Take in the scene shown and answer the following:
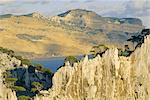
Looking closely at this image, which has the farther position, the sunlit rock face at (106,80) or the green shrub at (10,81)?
the green shrub at (10,81)

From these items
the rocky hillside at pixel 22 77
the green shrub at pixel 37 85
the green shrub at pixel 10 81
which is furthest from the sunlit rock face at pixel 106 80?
the green shrub at pixel 10 81

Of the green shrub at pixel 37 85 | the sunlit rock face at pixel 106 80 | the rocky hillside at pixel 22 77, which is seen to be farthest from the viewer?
the green shrub at pixel 37 85

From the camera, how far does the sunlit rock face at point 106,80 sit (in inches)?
3521

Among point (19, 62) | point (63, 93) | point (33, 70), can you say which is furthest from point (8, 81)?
point (63, 93)

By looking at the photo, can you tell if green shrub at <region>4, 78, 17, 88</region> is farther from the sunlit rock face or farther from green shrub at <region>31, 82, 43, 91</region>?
the sunlit rock face

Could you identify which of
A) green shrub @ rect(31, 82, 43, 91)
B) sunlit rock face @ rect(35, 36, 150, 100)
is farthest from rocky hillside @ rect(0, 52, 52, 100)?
sunlit rock face @ rect(35, 36, 150, 100)

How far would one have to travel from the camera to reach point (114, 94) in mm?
89062

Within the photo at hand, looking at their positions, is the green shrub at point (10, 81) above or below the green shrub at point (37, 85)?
above

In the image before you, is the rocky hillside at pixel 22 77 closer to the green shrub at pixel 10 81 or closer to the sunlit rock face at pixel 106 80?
the green shrub at pixel 10 81

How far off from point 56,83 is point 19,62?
69.9 meters

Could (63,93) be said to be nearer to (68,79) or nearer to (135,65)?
(68,79)

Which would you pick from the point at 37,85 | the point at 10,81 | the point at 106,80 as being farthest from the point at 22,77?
the point at 106,80

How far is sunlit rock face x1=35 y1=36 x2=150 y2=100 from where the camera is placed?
3521 inches

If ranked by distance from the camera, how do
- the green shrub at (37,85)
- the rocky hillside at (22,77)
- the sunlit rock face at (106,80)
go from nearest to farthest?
the sunlit rock face at (106,80), the rocky hillside at (22,77), the green shrub at (37,85)
